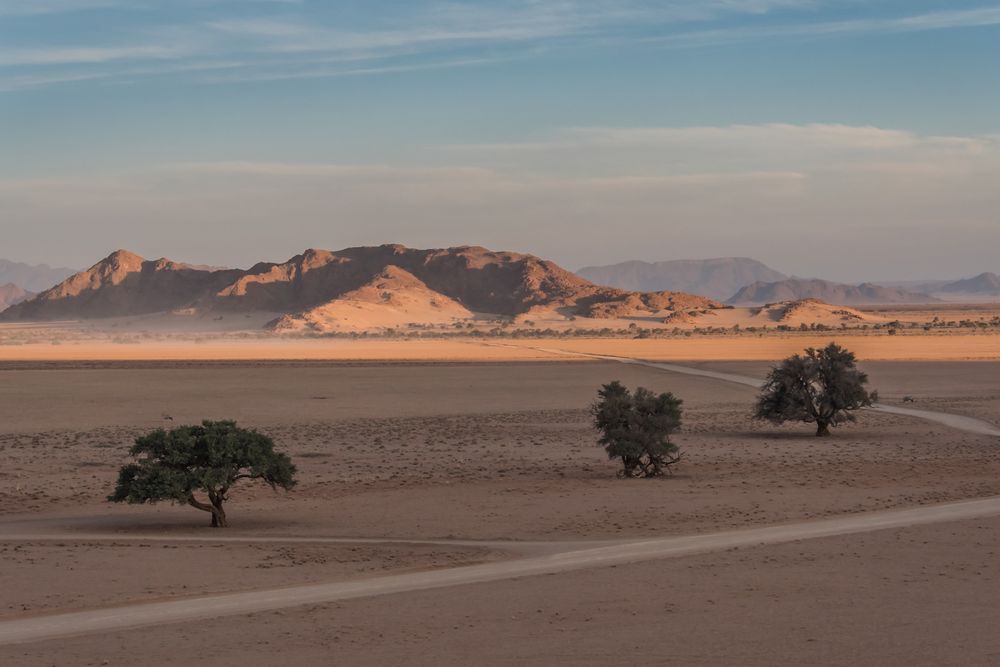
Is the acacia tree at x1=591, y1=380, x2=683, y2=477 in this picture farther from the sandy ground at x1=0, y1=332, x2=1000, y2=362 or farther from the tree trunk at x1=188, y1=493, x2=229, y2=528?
the sandy ground at x1=0, y1=332, x2=1000, y2=362

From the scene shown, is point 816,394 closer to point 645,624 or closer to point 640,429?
point 640,429

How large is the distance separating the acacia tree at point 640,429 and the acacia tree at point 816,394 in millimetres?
9130

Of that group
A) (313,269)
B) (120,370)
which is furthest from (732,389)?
(313,269)

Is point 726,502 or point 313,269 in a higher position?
point 313,269

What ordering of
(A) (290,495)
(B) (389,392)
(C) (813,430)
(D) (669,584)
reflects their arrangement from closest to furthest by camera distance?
1. (D) (669,584)
2. (A) (290,495)
3. (C) (813,430)
4. (B) (389,392)

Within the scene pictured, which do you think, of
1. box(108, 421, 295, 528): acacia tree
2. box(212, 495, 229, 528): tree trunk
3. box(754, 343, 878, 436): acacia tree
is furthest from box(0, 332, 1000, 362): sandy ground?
box(212, 495, 229, 528): tree trunk

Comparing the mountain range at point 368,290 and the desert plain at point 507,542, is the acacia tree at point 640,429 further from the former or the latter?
the mountain range at point 368,290

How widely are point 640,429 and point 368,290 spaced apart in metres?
138

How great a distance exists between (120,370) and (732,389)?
31708mm

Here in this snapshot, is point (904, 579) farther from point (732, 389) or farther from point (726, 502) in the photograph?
point (732, 389)

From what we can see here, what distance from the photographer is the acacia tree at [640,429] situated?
25.3m

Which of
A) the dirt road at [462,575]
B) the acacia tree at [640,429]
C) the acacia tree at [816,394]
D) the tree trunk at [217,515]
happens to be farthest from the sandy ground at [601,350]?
the dirt road at [462,575]

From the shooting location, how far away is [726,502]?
21.2m

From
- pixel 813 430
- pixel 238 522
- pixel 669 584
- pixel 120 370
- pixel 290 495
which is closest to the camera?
pixel 669 584
